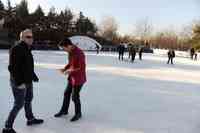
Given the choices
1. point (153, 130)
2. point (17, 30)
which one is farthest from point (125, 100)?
point (17, 30)

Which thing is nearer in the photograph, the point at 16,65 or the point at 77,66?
the point at 16,65

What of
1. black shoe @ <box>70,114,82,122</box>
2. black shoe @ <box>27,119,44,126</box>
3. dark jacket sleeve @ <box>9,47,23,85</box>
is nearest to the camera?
dark jacket sleeve @ <box>9,47,23,85</box>

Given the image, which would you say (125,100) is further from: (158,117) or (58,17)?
(58,17)

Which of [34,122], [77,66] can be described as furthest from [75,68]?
[34,122]

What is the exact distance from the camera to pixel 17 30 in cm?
5162

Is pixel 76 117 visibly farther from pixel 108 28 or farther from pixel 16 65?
pixel 108 28

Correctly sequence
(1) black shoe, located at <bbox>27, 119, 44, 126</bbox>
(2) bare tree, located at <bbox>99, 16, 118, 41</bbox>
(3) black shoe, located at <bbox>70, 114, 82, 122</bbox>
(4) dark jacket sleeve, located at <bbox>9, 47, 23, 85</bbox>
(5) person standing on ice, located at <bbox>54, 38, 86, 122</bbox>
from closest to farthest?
(4) dark jacket sleeve, located at <bbox>9, 47, 23, 85</bbox> < (1) black shoe, located at <bbox>27, 119, 44, 126</bbox> < (5) person standing on ice, located at <bbox>54, 38, 86, 122</bbox> < (3) black shoe, located at <bbox>70, 114, 82, 122</bbox> < (2) bare tree, located at <bbox>99, 16, 118, 41</bbox>

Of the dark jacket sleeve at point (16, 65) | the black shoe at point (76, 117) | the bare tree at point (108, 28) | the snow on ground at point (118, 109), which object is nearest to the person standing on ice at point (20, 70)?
the dark jacket sleeve at point (16, 65)

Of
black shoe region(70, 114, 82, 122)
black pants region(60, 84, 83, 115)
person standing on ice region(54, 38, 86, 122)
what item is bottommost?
black shoe region(70, 114, 82, 122)

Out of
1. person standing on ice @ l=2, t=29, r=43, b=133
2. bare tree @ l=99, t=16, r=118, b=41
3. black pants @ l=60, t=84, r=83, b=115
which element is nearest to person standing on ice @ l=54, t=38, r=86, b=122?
black pants @ l=60, t=84, r=83, b=115

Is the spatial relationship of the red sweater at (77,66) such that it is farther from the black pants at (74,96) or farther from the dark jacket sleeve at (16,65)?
the dark jacket sleeve at (16,65)

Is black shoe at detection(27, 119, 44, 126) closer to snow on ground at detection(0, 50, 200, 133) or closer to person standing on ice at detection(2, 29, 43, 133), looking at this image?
snow on ground at detection(0, 50, 200, 133)

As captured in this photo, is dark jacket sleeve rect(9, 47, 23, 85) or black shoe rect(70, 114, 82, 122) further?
black shoe rect(70, 114, 82, 122)

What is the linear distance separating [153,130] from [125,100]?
8.86 ft
